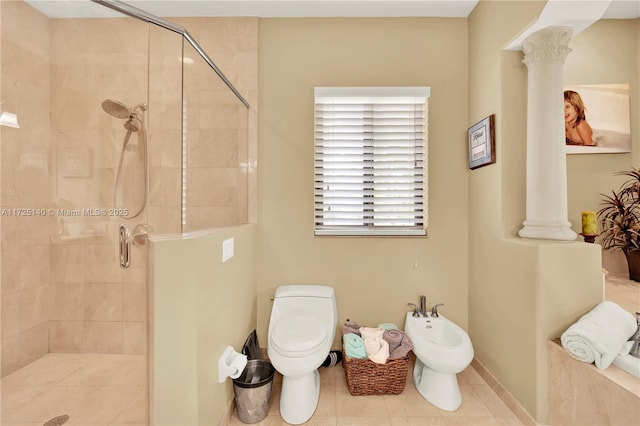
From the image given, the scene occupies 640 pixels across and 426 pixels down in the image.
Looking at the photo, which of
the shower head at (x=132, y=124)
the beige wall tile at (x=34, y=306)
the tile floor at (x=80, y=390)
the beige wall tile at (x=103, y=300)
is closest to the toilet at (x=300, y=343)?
the tile floor at (x=80, y=390)

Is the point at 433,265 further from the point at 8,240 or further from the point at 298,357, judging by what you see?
the point at 8,240

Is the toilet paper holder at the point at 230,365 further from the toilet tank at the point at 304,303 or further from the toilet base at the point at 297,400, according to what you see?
the toilet tank at the point at 304,303

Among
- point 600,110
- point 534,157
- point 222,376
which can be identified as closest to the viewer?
point 222,376

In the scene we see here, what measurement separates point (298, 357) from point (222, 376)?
0.41 metres

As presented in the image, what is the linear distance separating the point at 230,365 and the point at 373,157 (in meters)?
1.73

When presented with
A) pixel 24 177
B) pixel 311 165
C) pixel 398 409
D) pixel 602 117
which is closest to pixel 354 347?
pixel 398 409

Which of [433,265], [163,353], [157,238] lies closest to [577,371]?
[433,265]

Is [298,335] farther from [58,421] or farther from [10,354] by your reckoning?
[10,354]

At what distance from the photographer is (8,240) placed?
1.09m

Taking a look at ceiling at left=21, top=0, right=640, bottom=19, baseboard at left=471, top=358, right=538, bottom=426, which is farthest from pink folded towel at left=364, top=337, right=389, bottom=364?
ceiling at left=21, top=0, right=640, bottom=19

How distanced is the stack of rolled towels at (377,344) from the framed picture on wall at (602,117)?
196 centimetres

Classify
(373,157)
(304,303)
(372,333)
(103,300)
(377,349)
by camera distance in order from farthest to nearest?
(373,157) → (304,303) → (372,333) → (377,349) → (103,300)

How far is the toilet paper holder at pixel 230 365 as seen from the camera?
150cm

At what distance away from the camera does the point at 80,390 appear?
49.4 inches
